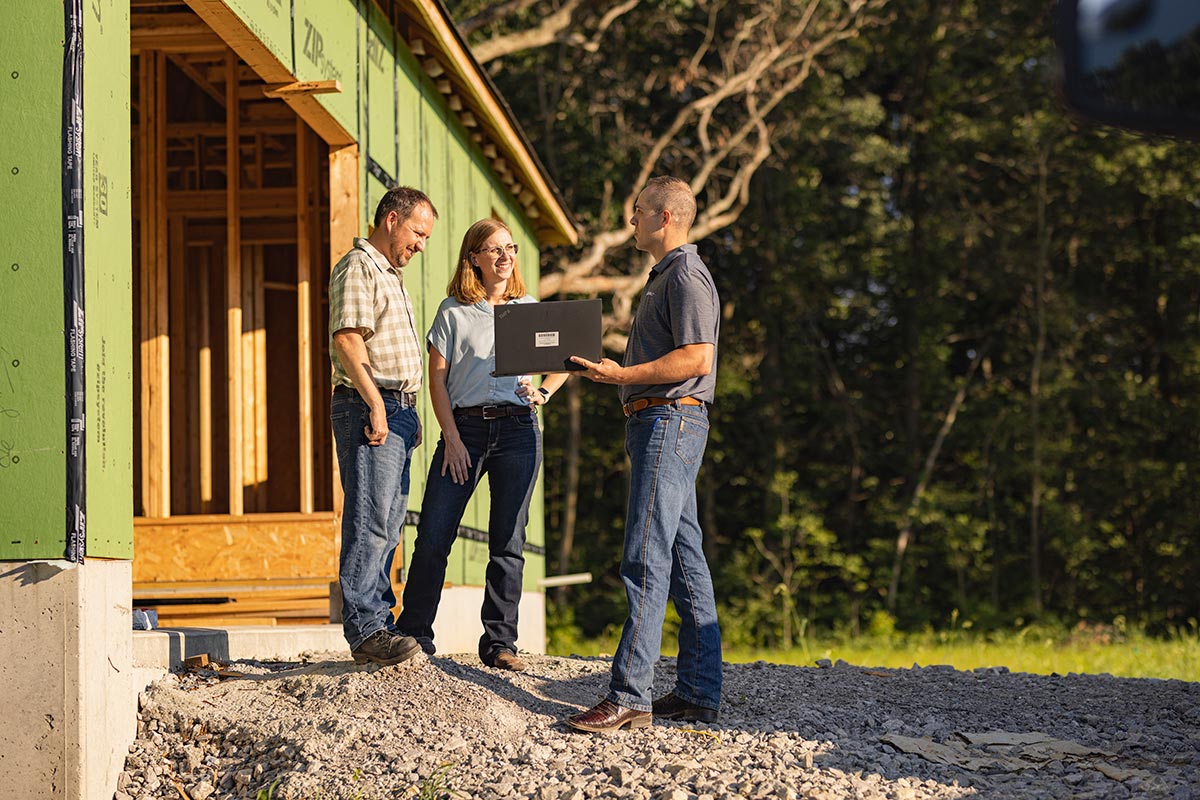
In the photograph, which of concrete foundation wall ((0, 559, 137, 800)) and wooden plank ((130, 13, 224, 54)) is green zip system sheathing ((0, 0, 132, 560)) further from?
wooden plank ((130, 13, 224, 54))

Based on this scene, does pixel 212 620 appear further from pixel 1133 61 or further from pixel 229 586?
pixel 1133 61

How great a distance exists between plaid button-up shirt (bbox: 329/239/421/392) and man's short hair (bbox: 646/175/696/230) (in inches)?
46.1

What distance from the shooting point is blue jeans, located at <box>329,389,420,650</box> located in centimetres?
583

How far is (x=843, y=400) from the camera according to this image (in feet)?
84.3

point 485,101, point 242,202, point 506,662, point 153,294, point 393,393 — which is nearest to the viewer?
point 393,393

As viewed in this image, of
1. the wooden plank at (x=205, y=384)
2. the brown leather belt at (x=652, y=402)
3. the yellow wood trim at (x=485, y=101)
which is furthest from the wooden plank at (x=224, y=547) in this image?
the brown leather belt at (x=652, y=402)

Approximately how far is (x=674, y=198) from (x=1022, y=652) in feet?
40.9

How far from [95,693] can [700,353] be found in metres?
2.52

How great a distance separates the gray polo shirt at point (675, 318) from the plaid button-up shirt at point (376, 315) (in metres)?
0.94

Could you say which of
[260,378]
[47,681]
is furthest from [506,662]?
[260,378]

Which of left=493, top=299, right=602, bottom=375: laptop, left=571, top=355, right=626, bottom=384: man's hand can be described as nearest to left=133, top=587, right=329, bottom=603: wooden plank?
left=493, top=299, right=602, bottom=375: laptop

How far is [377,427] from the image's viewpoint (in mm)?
5766

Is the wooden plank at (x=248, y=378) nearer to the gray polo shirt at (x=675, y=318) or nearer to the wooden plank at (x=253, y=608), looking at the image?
the wooden plank at (x=253, y=608)

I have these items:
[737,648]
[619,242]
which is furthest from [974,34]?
[737,648]
